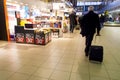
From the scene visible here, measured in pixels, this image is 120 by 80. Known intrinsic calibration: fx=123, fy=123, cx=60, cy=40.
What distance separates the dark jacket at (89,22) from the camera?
3975mm

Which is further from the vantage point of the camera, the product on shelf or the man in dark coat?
the product on shelf

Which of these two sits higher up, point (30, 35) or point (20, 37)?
point (30, 35)

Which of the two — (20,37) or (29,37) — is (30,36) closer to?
(29,37)

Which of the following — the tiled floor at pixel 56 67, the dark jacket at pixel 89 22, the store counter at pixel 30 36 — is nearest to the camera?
the tiled floor at pixel 56 67

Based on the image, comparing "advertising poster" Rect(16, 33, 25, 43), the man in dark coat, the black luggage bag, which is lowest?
the black luggage bag

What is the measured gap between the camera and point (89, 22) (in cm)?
400

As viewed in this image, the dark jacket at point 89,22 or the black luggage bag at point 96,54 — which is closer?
the black luggage bag at point 96,54

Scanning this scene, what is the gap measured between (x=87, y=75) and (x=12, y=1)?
18.3 ft

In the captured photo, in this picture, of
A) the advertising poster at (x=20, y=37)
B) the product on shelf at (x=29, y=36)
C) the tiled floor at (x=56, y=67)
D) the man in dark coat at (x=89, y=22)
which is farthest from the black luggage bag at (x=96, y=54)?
the advertising poster at (x=20, y=37)

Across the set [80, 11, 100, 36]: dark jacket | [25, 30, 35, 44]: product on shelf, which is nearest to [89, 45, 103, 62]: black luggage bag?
[80, 11, 100, 36]: dark jacket

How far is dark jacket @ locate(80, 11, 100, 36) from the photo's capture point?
13.0 feet

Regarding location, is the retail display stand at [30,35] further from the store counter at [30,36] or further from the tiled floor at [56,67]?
the tiled floor at [56,67]

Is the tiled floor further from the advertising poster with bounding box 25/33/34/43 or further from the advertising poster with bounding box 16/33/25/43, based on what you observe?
the advertising poster with bounding box 16/33/25/43

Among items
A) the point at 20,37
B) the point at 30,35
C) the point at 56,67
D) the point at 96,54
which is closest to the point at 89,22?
the point at 96,54
